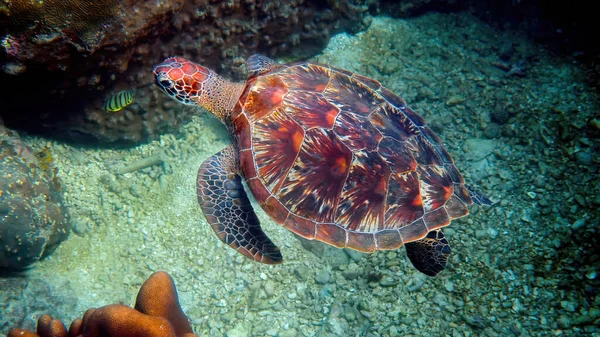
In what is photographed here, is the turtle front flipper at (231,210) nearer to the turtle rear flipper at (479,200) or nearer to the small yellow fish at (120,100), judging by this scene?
the small yellow fish at (120,100)

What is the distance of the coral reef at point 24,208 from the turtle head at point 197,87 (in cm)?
160

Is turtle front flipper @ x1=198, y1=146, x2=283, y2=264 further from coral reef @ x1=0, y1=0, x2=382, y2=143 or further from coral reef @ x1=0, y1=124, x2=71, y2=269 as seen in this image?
coral reef @ x1=0, y1=124, x2=71, y2=269

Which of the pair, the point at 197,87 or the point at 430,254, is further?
the point at 197,87

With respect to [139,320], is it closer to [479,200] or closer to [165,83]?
[165,83]

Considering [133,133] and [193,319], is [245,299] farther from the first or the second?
[133,133]

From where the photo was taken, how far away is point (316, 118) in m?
3.02

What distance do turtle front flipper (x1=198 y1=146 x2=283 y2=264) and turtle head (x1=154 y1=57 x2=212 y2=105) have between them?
758 mm

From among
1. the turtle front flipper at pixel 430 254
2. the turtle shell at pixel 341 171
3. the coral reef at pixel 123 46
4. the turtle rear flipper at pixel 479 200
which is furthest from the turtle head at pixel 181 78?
the turtle rear flipper at pixel 479 200

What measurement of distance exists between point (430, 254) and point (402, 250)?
50 centimetres

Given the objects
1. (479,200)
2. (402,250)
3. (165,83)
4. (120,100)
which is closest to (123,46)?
(165,83)

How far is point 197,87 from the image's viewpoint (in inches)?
139

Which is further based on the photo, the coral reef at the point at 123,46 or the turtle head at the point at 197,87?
the turtle head at the point at 197,87

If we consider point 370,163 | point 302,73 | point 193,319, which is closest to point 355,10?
point 302,73

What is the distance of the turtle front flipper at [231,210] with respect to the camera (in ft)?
10.2
